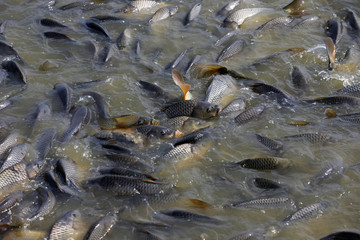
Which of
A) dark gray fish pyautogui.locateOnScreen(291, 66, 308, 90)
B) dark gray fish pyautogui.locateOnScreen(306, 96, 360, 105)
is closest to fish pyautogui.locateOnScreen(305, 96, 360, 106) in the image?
dark gray fish pyautogui.locateOnScreen(306, 96, 360, 105)

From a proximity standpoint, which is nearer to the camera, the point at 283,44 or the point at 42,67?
the point at 42,67

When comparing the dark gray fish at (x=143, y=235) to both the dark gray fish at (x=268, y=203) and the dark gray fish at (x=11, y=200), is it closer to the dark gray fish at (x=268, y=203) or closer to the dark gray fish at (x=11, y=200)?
the dark gray fish at (x=268, y=203)

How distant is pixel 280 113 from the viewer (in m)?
5.35

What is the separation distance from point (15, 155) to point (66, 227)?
46.3 inches

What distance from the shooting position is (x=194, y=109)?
17.1 ft

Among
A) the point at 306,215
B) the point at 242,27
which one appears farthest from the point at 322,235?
the point at 242,27

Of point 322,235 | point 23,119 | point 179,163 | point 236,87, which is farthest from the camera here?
point 236,87

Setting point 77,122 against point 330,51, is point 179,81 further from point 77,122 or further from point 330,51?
point 330,51

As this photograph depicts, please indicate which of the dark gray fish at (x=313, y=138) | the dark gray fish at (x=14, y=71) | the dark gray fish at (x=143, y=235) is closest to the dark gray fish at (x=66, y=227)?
the dark gray fish at (x=143, y=235)

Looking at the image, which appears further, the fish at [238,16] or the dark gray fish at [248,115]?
the fish at [238,16]

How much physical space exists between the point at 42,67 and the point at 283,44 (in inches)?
139

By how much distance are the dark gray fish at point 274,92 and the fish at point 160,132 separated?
134 centimetres

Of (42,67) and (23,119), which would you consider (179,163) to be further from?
(42,67)

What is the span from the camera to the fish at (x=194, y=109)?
519cm
